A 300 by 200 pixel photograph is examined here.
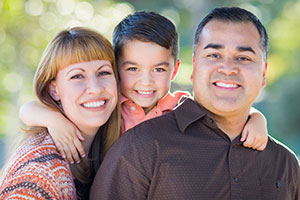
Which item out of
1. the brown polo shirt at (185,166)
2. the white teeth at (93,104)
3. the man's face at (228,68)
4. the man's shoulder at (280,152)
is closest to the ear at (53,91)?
the white teeth at (93,104)

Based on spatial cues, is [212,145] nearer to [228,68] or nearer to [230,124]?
[230,124]

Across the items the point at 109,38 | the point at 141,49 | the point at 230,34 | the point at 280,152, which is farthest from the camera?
the point at 109,38

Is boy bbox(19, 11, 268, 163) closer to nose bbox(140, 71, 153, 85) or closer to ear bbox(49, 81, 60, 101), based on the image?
nose bbox(140, 71, 153, 85)

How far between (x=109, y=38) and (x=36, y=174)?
4.11 metres

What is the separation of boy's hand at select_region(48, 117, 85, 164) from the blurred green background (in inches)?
12.9

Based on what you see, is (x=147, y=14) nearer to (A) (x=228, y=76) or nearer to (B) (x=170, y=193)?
(A) (x=228, y=76)

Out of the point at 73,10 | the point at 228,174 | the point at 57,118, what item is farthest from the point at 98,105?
the point at 73,10

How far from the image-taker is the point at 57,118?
2535mm

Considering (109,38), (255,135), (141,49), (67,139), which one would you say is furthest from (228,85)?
(109,38)

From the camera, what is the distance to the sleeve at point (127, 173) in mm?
2176

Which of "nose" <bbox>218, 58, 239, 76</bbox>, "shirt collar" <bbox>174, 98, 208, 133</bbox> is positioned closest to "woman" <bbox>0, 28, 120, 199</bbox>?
"shirt collar" <bbox>174, 98, 208, 133</bbox>

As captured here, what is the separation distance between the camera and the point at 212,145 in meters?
2.33

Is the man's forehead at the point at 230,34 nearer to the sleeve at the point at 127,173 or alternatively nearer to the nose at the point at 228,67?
the nose at the point at 228,67

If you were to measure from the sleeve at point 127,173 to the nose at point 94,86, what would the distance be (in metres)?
0.41
